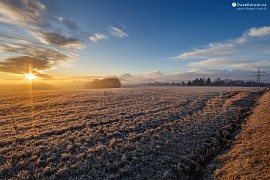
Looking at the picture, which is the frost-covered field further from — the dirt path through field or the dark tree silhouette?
the dark tree silhouette

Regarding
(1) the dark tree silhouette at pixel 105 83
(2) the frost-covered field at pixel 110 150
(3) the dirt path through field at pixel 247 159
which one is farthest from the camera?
(1) the dark tree silhouette at pixel 105 83

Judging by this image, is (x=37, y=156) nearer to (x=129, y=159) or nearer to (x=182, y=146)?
(x=129, y=159)

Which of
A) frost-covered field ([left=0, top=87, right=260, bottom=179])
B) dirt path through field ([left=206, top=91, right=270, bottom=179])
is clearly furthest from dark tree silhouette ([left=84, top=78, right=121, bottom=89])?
dirt path through field ([left=206, top=91, right=270, bottom=179])

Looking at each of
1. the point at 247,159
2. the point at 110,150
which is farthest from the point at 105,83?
the point at 247,159

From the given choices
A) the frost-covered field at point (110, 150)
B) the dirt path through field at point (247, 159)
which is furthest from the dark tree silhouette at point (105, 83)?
the dirt path through field at point (247, 159)

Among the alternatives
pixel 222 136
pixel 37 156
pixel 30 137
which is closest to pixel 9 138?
pixel 30 137

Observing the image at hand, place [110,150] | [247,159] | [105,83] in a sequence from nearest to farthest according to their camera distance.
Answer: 1. [247,159]
2. [110,150]
3. [105,83]

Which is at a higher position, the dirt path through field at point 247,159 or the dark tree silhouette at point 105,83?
the dark tree silhouette at point 105,83

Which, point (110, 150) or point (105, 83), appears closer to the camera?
point (110, 150)

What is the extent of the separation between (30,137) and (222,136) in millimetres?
13359

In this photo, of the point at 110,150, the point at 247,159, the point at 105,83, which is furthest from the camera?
the point at 105,83

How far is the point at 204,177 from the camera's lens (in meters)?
6.66

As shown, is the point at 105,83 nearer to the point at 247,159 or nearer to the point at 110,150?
the point at 110,150

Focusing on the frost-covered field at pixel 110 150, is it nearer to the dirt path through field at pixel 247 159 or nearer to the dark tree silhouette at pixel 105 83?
the dirt path through field at pixel 247 159
